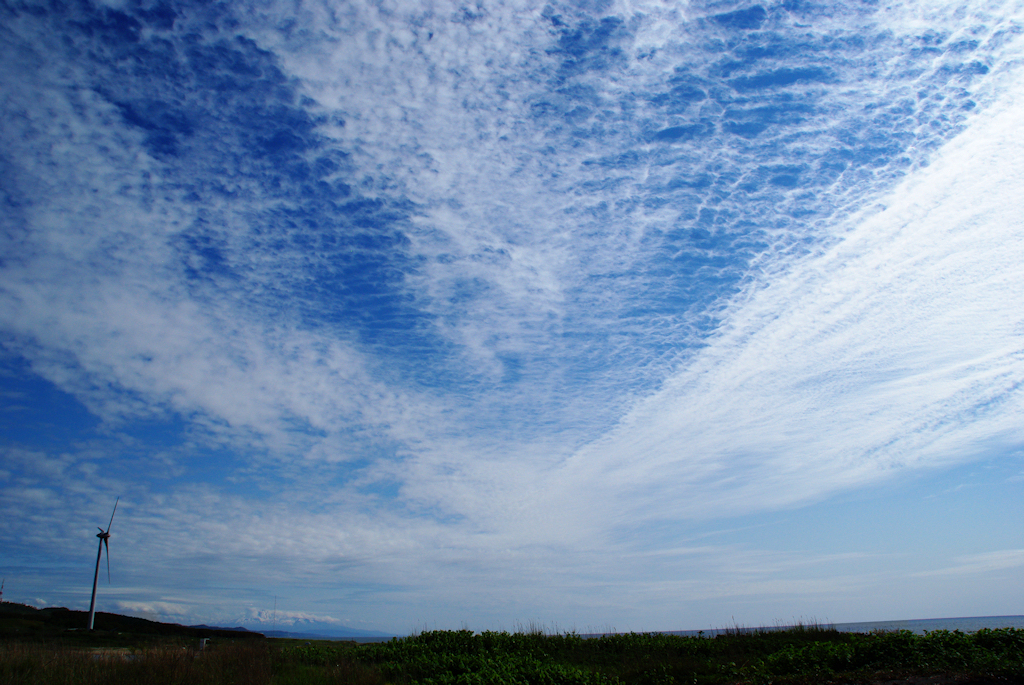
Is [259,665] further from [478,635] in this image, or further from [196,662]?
[478,635]

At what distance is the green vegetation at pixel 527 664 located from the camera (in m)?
13.1

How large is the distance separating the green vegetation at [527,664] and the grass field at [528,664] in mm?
35

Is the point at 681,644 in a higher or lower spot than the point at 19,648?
lower

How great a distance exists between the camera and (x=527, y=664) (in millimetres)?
16188

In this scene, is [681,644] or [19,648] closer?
[19,648]

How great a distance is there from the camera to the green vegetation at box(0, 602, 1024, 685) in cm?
1307

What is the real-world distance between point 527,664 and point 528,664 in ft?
0.11

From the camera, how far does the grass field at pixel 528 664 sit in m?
13.1

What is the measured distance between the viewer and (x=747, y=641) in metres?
21.0

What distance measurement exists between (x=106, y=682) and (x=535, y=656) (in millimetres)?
12621

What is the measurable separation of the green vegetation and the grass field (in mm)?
35

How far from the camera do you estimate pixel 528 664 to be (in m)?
16.2

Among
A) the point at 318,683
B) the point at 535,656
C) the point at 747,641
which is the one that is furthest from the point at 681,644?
the point at 318,683

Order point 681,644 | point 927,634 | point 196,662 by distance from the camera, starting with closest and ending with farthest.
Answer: point 196,662 < point 927,634 < point 681,644
